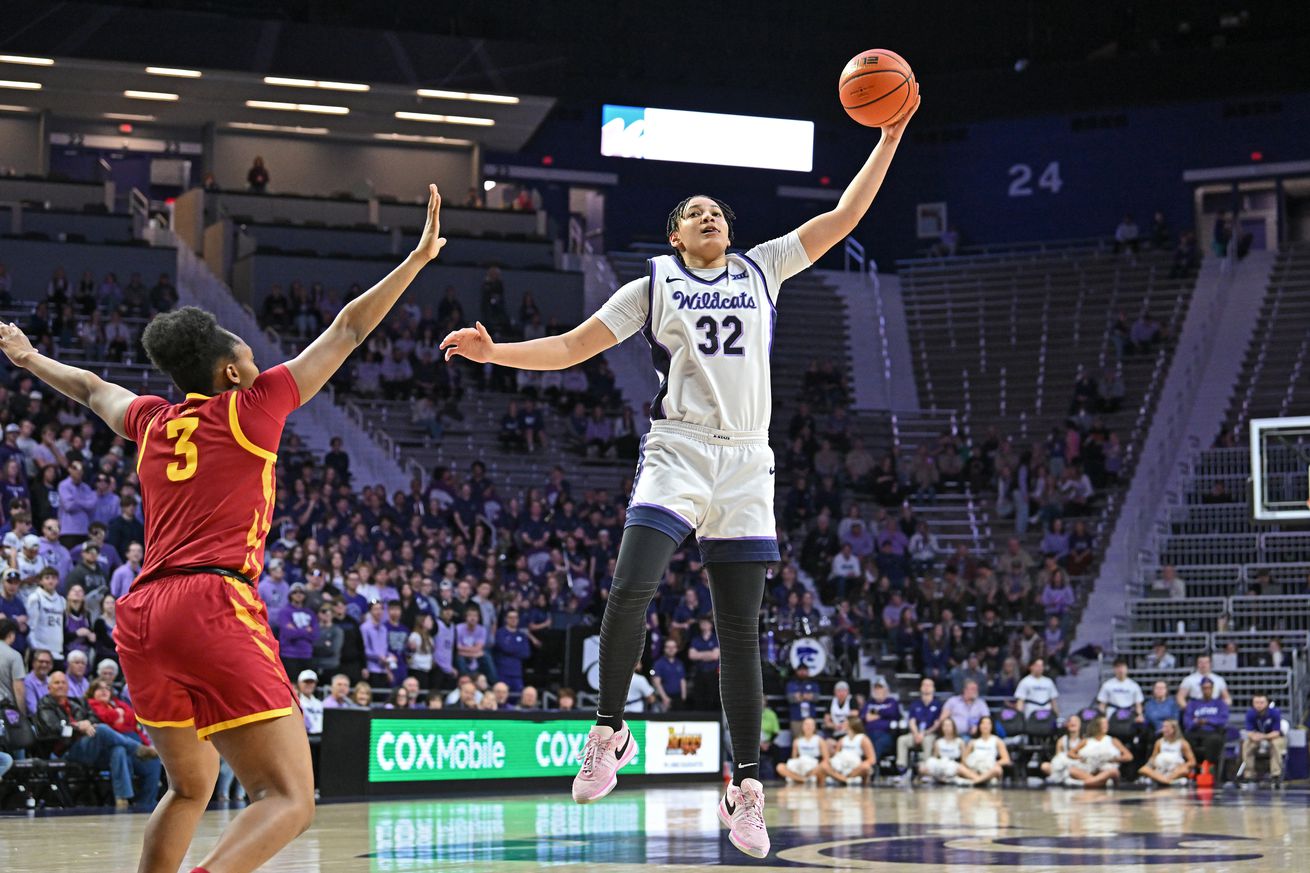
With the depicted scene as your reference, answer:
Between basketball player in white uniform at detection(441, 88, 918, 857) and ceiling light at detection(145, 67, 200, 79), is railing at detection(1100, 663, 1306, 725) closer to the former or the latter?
basketball player in white uniform at detection(441, 88, 918, 857)

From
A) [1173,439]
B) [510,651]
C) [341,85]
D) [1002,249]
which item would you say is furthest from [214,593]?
[1002,249]

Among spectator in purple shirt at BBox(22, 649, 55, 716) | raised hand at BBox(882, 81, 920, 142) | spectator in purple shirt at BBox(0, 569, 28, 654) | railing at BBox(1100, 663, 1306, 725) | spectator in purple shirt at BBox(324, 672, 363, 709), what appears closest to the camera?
raised hand at BBox(882, 81, 920, 142)

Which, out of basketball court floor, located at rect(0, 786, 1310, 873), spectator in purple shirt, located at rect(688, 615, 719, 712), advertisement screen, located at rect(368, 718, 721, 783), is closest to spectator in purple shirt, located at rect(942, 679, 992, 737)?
spectator in purple shirt, located at rect(688, 615, 719, 712)

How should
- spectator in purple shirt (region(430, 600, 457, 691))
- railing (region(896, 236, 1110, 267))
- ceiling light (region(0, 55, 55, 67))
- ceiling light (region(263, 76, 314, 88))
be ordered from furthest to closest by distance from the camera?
railing (region(896, 236, 1110, 267))
ceiling light (region(263, 76, 314, 88))
ceiling light (region(0, 55, 55, 67))
spectator in purple shirt (region(430, 600, 457, 691))

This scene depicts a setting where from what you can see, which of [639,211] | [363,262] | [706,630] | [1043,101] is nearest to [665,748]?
[706,630]

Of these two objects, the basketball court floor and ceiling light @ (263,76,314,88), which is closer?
the basketball court floor

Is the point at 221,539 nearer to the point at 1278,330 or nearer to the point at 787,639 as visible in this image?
the point at 787,639

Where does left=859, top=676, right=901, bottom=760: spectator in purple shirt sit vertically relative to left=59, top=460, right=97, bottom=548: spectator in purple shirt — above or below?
below

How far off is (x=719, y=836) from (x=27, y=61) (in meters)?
28.0

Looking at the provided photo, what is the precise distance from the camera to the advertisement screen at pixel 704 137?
38.8 m

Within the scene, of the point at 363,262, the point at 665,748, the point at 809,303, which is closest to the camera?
the point at 665,748

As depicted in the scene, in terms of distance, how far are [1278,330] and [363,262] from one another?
18.7 m

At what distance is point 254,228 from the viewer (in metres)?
33.5

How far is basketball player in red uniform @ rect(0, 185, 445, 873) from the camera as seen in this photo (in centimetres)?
540
